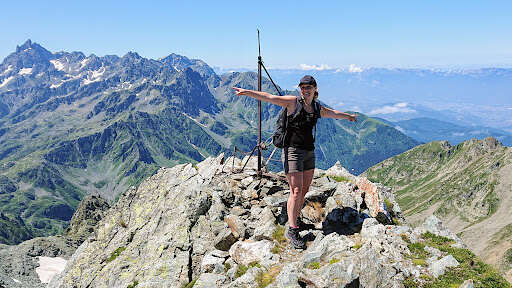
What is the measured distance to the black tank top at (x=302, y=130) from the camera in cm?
1135

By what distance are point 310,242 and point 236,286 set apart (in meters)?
4.09

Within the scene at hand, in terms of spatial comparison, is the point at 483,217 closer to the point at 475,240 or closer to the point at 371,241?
the point at 475,240

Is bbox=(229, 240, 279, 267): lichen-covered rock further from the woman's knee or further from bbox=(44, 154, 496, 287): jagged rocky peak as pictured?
the woman's knee

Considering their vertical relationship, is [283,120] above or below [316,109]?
below

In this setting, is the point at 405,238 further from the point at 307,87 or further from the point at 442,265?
the point at 307,87

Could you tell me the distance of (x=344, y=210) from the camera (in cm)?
1499

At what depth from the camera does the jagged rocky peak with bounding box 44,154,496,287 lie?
10359 mm

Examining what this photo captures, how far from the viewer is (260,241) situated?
45.3 feet

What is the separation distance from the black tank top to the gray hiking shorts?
0.18 metres

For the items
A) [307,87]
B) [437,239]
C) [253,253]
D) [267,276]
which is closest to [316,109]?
[307,87]

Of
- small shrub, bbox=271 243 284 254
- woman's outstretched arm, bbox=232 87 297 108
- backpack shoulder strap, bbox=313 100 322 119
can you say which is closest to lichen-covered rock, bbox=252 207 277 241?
small shrub, bbox=271 243 284 254

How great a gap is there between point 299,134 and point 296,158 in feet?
3.09

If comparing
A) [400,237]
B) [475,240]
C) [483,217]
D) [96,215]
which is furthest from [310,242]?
[483,217]

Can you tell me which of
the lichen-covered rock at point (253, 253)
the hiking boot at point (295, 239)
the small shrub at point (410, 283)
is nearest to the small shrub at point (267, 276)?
the lichen-covered rock at point (253, 253)
